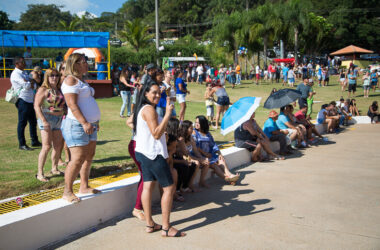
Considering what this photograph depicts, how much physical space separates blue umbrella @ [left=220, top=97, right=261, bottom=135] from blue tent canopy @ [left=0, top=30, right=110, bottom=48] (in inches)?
495

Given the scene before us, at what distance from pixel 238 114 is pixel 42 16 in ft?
278

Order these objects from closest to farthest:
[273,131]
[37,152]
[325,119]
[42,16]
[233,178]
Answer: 1. [233,178]
2. [37,152]
3. [273,131]
4. [325,119]
5. [42,16]

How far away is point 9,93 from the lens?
22.6 ft

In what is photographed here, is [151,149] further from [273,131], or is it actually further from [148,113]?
[273,131]

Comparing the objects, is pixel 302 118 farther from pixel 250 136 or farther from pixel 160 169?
pixel 160 169

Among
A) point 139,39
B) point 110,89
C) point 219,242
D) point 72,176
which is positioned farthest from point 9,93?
point 139,39

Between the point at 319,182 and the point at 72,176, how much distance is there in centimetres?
394

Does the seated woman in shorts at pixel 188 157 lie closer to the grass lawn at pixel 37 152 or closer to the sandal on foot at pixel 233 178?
the sandal on foot at pixel 233 178

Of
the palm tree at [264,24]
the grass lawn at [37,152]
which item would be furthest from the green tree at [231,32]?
the grass lawn at [37,152]

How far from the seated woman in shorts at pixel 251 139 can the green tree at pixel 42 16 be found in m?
75.0

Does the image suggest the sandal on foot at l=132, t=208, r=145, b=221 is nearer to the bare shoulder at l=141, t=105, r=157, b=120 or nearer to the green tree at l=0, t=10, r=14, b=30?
the bare shoulder at l=141, t=105, r=157, b=120

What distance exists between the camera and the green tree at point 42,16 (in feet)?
247

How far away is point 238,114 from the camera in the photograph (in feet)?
22.8

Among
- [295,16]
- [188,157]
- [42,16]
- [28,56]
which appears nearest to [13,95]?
[188,157]
